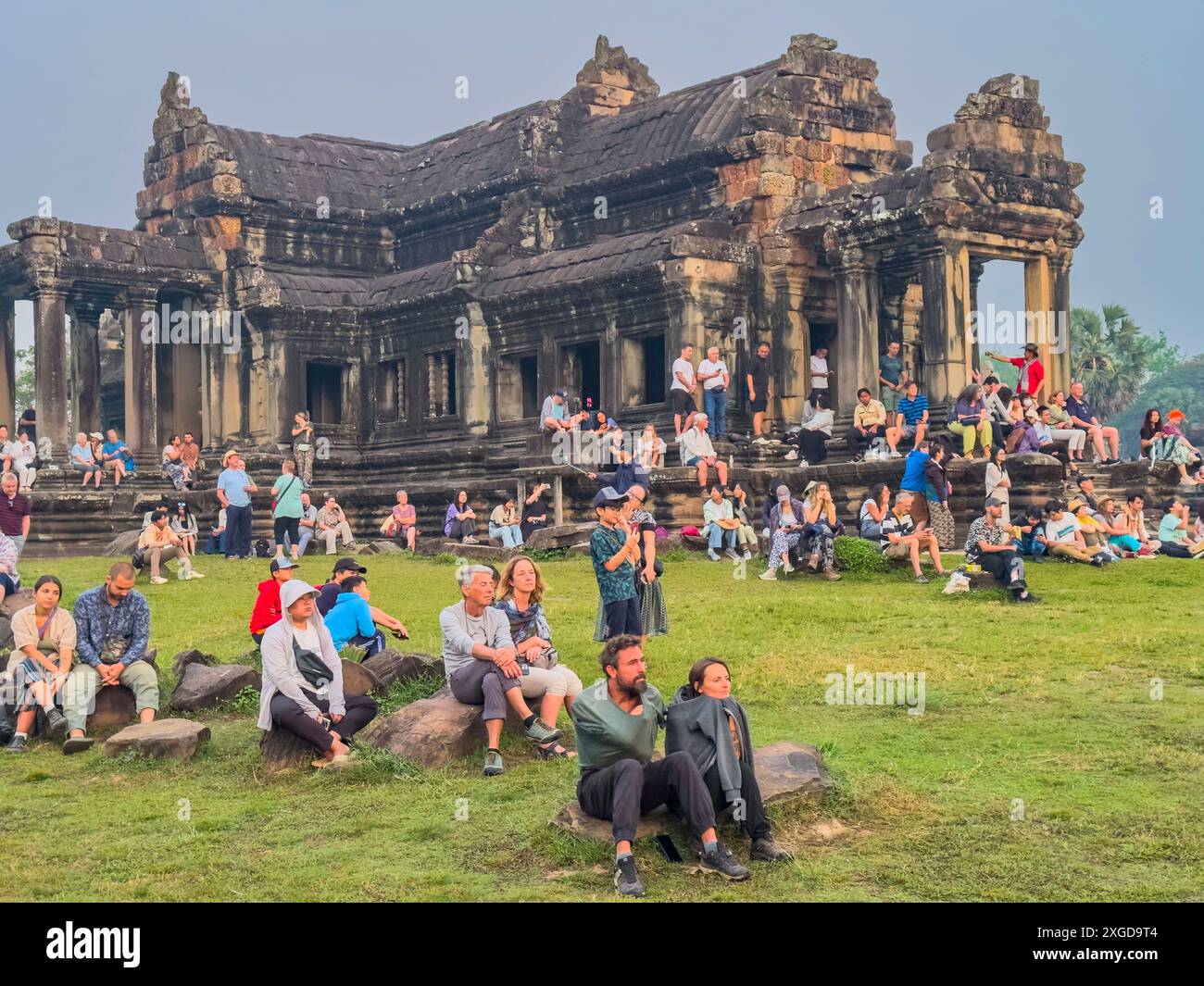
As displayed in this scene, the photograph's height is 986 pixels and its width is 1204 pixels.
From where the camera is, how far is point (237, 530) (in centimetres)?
2575

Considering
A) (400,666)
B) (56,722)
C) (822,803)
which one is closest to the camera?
(822,803)

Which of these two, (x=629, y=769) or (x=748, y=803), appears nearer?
(x=629, y=769)

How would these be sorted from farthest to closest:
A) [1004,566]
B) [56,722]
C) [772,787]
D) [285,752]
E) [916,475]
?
1. [916,475]
2. [1004,566]
3. [56,722]
4. [285,752]
5. [772,787]

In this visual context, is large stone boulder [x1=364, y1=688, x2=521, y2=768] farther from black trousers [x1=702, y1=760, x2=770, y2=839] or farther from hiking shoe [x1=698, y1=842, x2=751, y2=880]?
hiking shoe [x1=698, y1=842, x2=751, y2=880]

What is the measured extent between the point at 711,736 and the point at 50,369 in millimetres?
26010

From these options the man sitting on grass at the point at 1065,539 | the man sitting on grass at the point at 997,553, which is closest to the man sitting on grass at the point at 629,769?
the man sitting on grass at the point at 997,553

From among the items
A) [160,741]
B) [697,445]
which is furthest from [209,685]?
[697,445]

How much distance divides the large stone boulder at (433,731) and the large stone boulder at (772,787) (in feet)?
6.49

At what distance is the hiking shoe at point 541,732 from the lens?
11688 millimetres

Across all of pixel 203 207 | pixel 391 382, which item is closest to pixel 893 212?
pixel 391 382

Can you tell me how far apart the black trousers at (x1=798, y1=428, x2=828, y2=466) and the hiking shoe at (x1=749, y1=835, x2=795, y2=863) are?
1739 centimetres

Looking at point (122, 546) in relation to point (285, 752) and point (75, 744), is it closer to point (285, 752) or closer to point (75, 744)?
point (75, 744)

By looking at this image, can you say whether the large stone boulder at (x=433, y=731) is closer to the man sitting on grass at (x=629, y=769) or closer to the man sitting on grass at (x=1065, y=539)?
the man sitting on grass at (x=629, y=769)

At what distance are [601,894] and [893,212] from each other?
19.9 m
